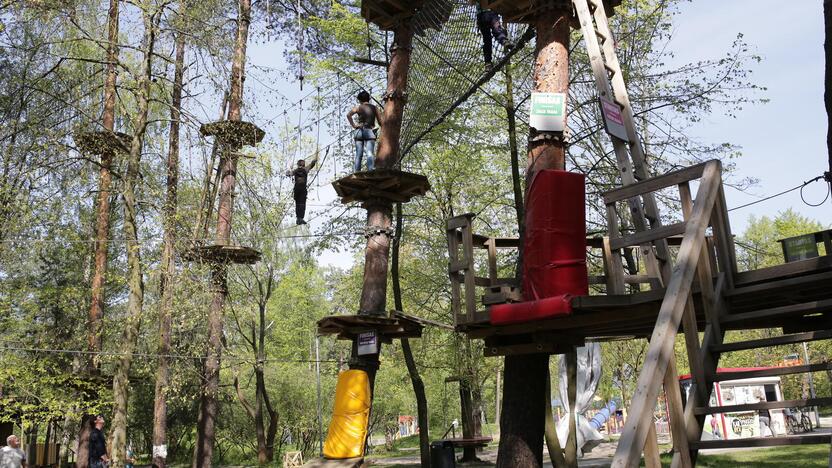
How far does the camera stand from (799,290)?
5246 millimetres

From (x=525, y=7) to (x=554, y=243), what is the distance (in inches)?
134

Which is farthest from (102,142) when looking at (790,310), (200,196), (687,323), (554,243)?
(790,310)

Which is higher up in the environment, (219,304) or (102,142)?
(102,142)

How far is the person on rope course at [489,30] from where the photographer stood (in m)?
9.81

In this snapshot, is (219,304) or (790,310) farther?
(219,304)

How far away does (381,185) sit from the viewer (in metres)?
9.47

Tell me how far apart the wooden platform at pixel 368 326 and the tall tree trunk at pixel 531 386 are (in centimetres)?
200

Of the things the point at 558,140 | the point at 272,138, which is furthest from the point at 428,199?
the point at 558,140

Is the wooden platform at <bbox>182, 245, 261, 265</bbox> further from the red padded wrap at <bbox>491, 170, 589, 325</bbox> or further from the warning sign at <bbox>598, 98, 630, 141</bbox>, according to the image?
the warning sign at <bbox>598, 98, 630, 141</bbox>

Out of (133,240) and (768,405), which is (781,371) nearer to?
(768,405)

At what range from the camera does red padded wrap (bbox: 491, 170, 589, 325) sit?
596cm

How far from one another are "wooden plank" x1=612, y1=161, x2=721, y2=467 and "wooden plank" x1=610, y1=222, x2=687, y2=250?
261 millimetres

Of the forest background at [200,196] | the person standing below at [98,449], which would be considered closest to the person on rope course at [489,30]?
the forest background at [200,196]

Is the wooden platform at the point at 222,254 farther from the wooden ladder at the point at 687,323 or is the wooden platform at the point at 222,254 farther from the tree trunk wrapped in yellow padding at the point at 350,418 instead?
the wooden ladder at the point at 687,323
